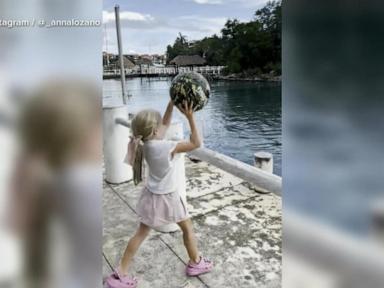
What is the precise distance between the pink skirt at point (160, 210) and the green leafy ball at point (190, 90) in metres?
0.45

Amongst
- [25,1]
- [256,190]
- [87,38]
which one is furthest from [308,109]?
[256,190]

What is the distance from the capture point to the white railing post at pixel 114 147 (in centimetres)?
278

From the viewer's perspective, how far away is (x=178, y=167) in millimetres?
2012

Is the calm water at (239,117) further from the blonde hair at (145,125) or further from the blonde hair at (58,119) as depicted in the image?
the blonde hair at (58,119)

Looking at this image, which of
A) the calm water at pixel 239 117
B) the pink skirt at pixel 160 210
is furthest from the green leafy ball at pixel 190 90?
the calm water at pixel 239 117

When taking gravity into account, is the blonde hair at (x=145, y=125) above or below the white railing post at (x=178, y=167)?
above

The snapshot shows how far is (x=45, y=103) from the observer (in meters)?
0.56

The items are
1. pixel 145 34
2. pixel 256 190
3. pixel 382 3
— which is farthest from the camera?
pixel 145 34

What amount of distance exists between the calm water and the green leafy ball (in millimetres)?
7001

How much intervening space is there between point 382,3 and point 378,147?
0.21m

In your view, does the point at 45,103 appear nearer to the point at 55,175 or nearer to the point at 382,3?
the point at 55,175

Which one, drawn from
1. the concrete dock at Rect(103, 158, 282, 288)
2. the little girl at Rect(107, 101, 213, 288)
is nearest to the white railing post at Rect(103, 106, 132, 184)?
the concrete dock at Rect(103, 158, 282, 288)

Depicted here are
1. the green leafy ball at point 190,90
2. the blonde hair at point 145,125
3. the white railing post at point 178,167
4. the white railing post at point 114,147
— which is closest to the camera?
the green leafy ball at point 190,90

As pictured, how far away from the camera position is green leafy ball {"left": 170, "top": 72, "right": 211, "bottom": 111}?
4.39 feet
